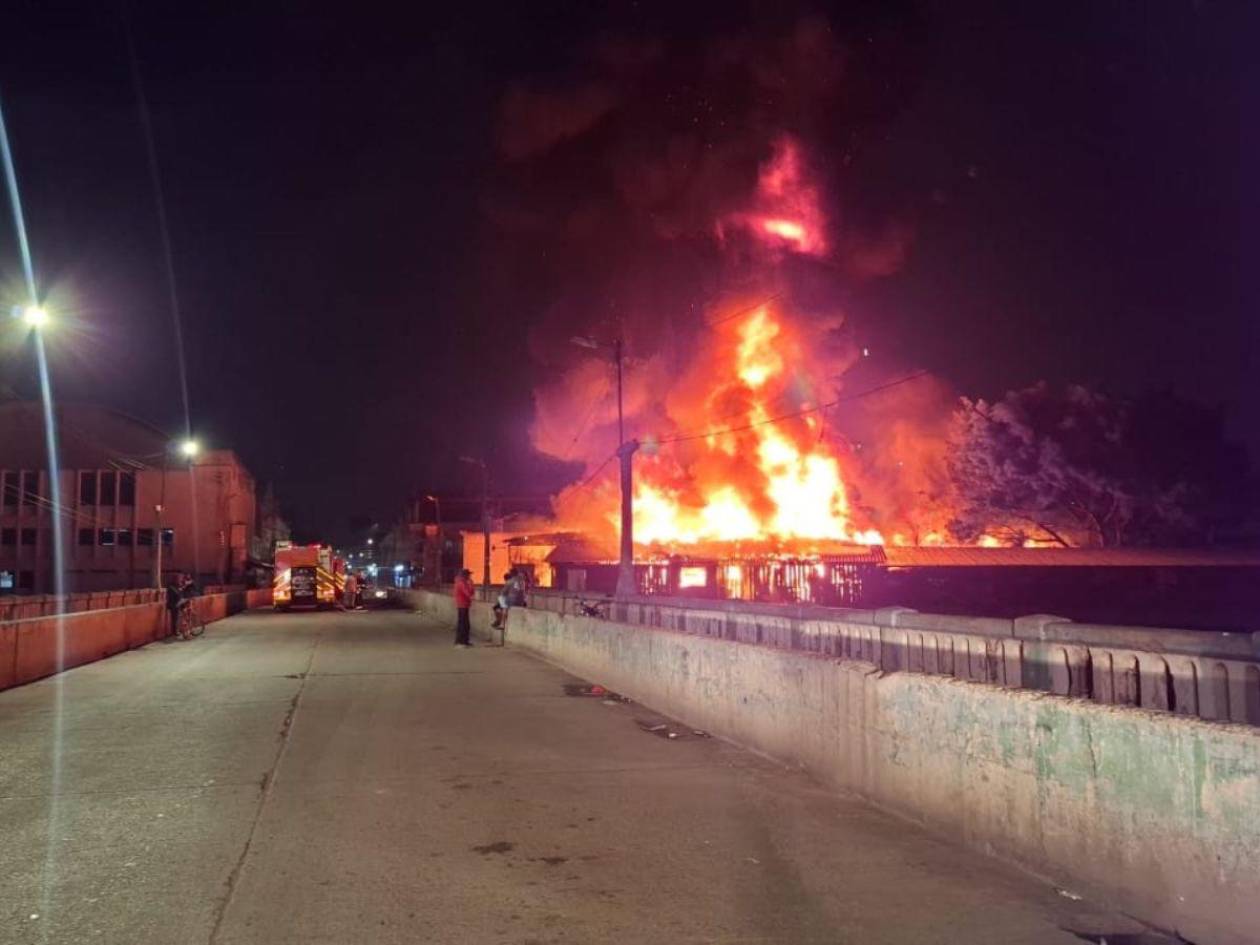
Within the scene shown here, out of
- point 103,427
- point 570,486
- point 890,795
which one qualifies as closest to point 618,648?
point 890,795

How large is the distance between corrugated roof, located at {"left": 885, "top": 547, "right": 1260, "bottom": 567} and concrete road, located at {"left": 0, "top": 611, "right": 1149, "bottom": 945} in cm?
3058

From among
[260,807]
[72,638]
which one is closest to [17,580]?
[72,638]

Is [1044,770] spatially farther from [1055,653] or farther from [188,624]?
[188,624]

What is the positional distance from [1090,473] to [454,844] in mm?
46458

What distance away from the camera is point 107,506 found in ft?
223

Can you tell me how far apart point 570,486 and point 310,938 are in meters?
67.9

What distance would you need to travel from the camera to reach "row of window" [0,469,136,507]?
217 ft

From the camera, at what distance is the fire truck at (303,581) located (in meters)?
50.2

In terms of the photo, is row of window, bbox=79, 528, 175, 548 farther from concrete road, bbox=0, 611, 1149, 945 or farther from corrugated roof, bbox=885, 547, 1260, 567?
concrete road, bbox=0, 611, 1149, 945

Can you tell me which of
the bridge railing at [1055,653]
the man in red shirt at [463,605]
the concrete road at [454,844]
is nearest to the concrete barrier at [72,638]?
the concrete road at [454,844]

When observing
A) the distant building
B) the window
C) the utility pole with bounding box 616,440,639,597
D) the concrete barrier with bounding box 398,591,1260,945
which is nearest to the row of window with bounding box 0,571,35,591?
the distant building

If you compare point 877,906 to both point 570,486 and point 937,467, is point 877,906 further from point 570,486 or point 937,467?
point 570,486

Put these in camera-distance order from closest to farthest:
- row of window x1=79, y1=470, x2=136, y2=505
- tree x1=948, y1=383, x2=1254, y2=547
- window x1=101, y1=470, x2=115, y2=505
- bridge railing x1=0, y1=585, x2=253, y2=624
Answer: bridge railing x1=0, y1=585, x2=253, y2=624, tree x1=948, y1=383, x2=1254, y2=547, row of window x1=79, y1=470, x2=136, y2=505, window x1=101, y1=470, x2=115, y2=505

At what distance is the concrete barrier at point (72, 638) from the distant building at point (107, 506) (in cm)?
4019
